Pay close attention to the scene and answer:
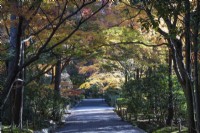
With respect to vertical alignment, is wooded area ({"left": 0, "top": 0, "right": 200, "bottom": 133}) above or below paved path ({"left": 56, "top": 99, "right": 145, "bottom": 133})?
above

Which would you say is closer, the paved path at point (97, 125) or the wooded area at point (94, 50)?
the wooded area at point (94, 50)

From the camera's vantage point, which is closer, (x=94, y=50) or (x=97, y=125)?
(x=94, y=50)

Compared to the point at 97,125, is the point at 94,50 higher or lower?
higher

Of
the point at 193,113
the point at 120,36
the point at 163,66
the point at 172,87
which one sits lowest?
the point at 193,113

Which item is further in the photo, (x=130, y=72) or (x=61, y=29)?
(x=130, y=72)

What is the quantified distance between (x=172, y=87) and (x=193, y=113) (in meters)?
4.84

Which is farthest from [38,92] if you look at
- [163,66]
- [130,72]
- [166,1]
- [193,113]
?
[130,72]

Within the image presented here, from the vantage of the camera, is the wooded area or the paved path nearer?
the wooded area

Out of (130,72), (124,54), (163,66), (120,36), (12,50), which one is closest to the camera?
(12,50)

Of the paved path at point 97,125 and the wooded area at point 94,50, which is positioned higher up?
the wooded area at point 94,50

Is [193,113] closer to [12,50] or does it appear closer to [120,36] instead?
[120,36]

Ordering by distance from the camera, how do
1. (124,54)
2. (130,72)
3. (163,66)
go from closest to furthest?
1. (163,66)
2. (124,54)
3. (130,72)

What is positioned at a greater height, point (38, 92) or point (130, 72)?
point (130, 72)

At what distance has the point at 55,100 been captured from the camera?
2198 centimetres
